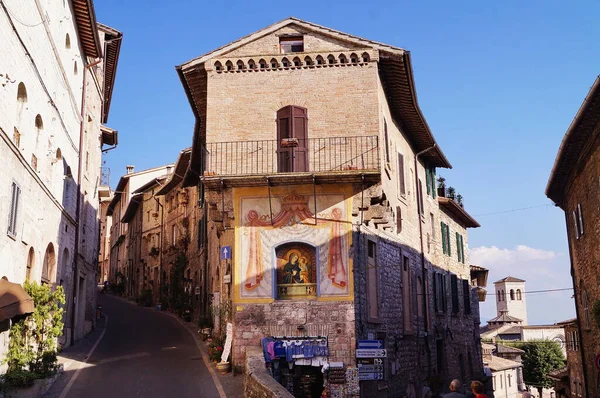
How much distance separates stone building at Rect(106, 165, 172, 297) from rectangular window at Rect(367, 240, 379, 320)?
28.7m

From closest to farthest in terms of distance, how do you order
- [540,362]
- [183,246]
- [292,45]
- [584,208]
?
[292,45]
[584,208]
[183,246]
[540,362]

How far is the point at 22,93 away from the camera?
16.2 m

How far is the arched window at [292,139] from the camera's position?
18797 millimetres

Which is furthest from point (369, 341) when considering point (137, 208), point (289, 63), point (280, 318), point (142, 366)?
point (137, 208)

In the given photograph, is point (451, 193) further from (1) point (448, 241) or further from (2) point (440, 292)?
→ (2) point (440, 292)

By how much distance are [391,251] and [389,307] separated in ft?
6.23

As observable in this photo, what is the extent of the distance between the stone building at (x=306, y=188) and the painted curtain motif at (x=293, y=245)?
28 mm

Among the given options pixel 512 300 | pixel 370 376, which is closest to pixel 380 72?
pixel 370 376

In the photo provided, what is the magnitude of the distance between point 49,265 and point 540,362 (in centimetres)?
5314

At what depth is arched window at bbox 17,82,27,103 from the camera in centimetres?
1605

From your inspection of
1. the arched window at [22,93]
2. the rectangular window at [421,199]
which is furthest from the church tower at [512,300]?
the arched window at [22,93]

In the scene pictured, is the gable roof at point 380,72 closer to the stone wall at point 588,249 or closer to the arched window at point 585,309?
the stone wall at point 588,249

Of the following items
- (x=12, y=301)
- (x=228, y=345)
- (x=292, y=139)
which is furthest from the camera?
(x=292, y=139)

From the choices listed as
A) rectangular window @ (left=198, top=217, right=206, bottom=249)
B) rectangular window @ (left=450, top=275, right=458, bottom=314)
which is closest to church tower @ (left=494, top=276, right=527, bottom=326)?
rectangular window @ (left=450, top=275, right=458, bottom=314)
